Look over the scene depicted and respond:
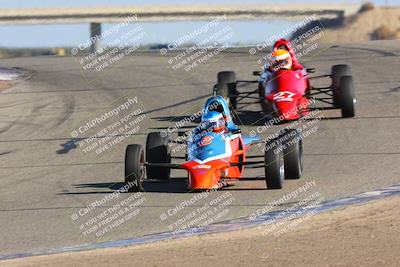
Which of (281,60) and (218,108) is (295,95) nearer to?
(281,60)

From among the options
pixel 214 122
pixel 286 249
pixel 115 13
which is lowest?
pixel 286 249

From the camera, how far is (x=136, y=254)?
10.8m

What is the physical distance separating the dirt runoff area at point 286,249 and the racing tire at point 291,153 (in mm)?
2626

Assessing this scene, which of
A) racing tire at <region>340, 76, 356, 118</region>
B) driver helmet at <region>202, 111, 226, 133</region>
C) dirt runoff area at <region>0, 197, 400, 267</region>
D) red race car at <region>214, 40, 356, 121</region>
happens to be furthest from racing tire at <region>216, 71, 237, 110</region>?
dirt runoff area at <region>0, 197, 400, 267</region>

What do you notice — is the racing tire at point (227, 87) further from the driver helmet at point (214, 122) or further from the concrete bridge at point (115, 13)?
the concrete bridge at point (115, 13)

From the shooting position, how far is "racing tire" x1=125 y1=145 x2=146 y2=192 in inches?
573

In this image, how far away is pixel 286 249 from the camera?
34.6ft

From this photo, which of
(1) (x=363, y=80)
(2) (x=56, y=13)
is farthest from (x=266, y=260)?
(2) (x=56, y=13)

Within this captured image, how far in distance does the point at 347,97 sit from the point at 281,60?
58.9 inches

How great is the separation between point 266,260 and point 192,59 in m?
23.3

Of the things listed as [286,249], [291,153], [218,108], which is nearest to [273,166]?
[291,153]

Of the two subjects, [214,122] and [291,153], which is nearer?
[291,153]

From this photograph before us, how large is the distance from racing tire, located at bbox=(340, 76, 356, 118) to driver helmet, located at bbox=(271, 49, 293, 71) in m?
1.11

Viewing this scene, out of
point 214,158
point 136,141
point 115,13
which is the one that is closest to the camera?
point 214,158
